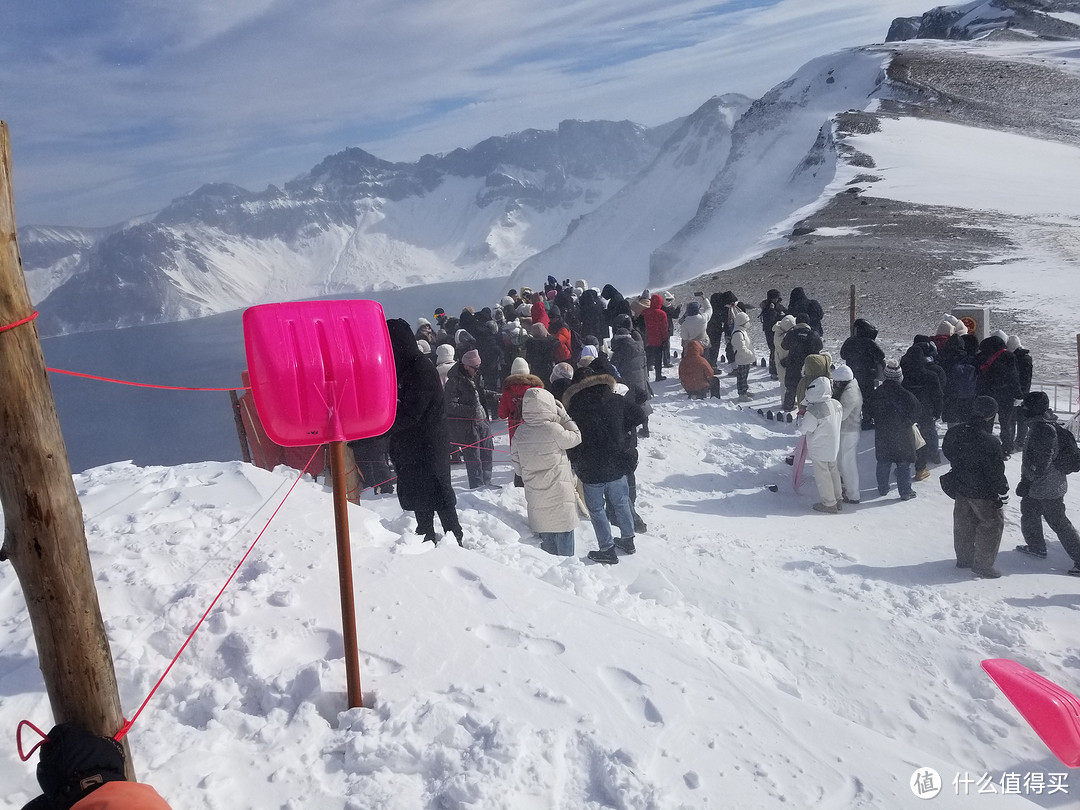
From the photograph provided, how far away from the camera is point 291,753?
9.53ft

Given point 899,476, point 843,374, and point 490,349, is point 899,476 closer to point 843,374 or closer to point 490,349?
point 843,374

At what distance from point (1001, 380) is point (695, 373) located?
3.91m

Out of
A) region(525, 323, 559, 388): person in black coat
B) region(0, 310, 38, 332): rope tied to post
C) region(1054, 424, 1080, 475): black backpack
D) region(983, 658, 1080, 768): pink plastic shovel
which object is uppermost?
region(0, 310, 38, 332): rope tied to post

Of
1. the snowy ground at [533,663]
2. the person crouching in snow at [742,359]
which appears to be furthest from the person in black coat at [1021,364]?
the person crouching in snow at [742,359]

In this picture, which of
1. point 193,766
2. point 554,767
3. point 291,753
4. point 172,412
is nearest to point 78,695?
point 193,766

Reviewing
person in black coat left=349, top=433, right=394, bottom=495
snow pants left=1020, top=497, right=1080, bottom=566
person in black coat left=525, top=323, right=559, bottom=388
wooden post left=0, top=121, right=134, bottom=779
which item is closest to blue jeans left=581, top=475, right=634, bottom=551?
person in black coat left=349, top=433, right=394, bottom=495

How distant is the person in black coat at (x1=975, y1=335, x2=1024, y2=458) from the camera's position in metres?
7.75

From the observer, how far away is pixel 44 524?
2346 mm

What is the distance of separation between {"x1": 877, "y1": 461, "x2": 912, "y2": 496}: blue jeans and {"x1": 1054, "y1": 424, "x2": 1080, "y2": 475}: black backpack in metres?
1.80

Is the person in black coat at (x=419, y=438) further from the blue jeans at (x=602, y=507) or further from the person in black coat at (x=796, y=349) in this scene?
the person in black coat at (x=796, y=349)

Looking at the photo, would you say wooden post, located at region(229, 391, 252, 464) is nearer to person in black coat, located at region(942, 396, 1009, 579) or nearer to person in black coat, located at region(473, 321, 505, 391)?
person in black coat, located at region(473, 321, 505, 391)

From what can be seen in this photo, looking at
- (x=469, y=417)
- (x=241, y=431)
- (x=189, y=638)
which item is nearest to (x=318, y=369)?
(x=189, y=638)

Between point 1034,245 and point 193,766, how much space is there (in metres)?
27.4

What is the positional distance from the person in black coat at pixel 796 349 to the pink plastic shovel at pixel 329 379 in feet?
23.7
